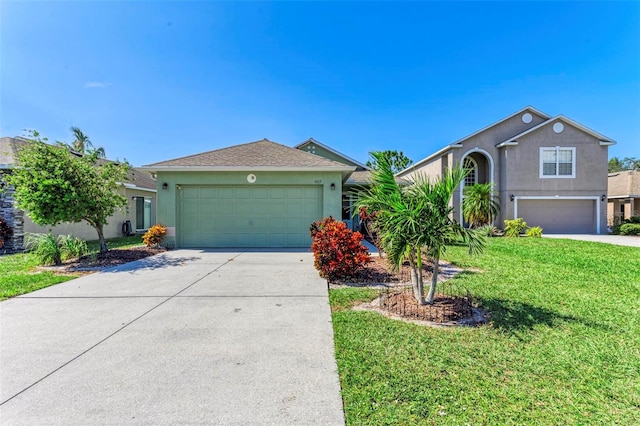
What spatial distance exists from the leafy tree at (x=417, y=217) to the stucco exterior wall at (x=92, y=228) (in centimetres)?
1034

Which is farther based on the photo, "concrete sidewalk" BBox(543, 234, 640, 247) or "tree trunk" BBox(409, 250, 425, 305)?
"concrete sidewalk" BBox(543, 234, 640, 247)

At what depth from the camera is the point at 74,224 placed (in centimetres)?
1303

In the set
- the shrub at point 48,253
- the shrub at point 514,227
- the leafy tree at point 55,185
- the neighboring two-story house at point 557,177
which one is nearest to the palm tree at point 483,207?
the neighboring two-story house at point 557,177

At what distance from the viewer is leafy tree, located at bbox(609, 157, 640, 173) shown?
52.4 metres

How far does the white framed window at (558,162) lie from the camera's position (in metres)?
18.2

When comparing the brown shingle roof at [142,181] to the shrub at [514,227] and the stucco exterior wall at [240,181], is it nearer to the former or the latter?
the stucco exterior wall at [240,181]

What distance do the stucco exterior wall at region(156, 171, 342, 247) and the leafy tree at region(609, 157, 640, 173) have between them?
65.1 meters

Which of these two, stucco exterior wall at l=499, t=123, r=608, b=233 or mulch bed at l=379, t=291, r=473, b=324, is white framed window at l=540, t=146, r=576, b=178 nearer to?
stucco exterior wall at l=499, t=123, r=608, b=233

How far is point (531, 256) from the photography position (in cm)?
985

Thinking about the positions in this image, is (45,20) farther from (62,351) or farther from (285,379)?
(285,379)

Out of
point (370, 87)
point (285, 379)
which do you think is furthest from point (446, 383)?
point (370, 87)

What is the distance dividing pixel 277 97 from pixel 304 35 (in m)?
4.03

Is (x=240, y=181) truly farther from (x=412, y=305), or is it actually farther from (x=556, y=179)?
(x=556, y=179)

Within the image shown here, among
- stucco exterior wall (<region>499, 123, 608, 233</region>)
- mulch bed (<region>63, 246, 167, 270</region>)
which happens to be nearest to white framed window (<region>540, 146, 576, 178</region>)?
stucco exterior wall (<region>499, 123, 608, 233</region>)
